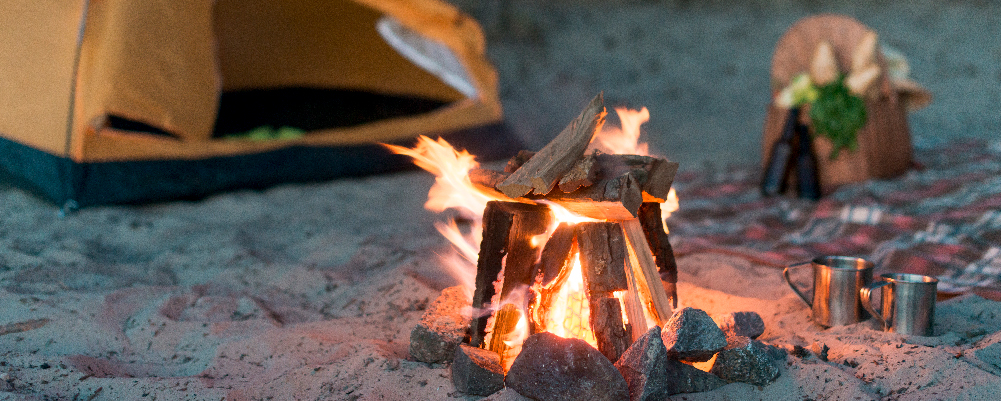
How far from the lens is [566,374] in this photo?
57.9 inches

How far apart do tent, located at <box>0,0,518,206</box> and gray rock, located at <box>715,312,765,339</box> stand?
3114 mm

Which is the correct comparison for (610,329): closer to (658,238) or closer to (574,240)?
(574,240)

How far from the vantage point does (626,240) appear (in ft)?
5.67

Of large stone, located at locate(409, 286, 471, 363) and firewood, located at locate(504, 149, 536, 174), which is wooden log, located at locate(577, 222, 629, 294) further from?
large stone, located at locate(409, 286, 471, 363)

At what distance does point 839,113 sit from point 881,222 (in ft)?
3.34

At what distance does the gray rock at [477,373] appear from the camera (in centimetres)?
153

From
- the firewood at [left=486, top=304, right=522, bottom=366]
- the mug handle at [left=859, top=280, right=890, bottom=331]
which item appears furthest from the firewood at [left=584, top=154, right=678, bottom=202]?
the mug handle at [left=859, top=280, right=890, bottom=331]

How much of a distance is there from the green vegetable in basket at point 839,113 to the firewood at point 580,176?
9.48 ft

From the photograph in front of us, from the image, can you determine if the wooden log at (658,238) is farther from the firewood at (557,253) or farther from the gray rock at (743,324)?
the firewood at (557,253)

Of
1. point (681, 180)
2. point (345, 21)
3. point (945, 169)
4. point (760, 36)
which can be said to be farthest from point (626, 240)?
point (760, 36)

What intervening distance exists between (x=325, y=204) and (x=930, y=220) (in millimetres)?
3170

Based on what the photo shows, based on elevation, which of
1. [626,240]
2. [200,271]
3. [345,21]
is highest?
[345,21]

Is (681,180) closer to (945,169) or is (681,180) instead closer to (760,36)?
(945,169)

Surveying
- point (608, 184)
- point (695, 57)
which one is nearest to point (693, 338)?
point (608, 184)
